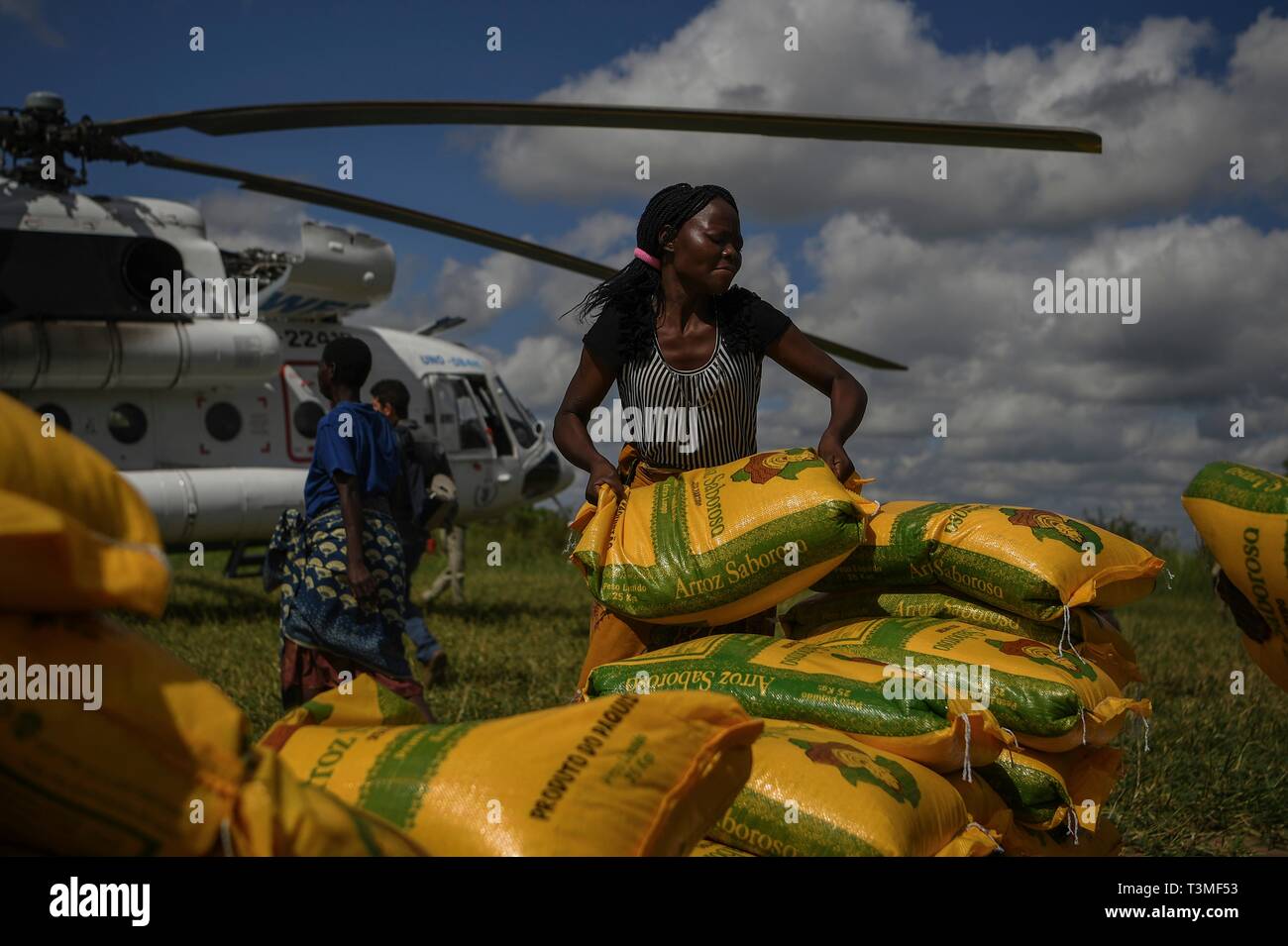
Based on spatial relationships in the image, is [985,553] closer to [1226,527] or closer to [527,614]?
[1226,527]

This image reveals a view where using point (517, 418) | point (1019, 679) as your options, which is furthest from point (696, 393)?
point (517, 418)

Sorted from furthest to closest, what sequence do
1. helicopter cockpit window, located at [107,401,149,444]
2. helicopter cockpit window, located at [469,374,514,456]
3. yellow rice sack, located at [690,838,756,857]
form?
helicopter cockpit window, located at [469,374,514,456]
helicopter cockpit window, located at [107,401,149,444]
yellow rice sack, located at [690,838,756,857]

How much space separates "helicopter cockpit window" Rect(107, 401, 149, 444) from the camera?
27.9 ft

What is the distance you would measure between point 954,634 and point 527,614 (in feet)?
22.8

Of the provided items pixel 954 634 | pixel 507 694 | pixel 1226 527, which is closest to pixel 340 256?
pixel 507 694

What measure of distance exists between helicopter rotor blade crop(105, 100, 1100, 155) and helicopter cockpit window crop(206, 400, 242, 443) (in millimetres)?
2812

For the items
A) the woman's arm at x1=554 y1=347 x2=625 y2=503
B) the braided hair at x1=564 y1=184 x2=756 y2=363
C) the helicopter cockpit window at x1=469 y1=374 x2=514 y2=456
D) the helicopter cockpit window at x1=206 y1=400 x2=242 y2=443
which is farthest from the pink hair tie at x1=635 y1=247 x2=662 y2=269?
the helicopter cockpit window at x1=469 y1=374 x2=514 y2=456

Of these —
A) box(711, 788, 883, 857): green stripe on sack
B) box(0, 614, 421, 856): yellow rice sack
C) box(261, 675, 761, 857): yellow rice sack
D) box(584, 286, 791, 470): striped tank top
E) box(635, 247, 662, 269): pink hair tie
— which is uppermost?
box(635, 247, 662, 269): pink hair tie

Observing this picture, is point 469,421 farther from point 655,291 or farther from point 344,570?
point 655,291

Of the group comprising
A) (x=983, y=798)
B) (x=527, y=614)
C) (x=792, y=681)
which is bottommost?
(x=527, y=614)

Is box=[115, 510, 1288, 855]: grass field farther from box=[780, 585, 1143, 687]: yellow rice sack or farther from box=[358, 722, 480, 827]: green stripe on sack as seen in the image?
box=[358, 722, 480, 827]: green stripe on sack

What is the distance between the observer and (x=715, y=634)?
3.05 m

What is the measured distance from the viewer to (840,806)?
7.61 feet

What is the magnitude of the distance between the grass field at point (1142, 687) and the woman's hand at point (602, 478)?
1.67 m
